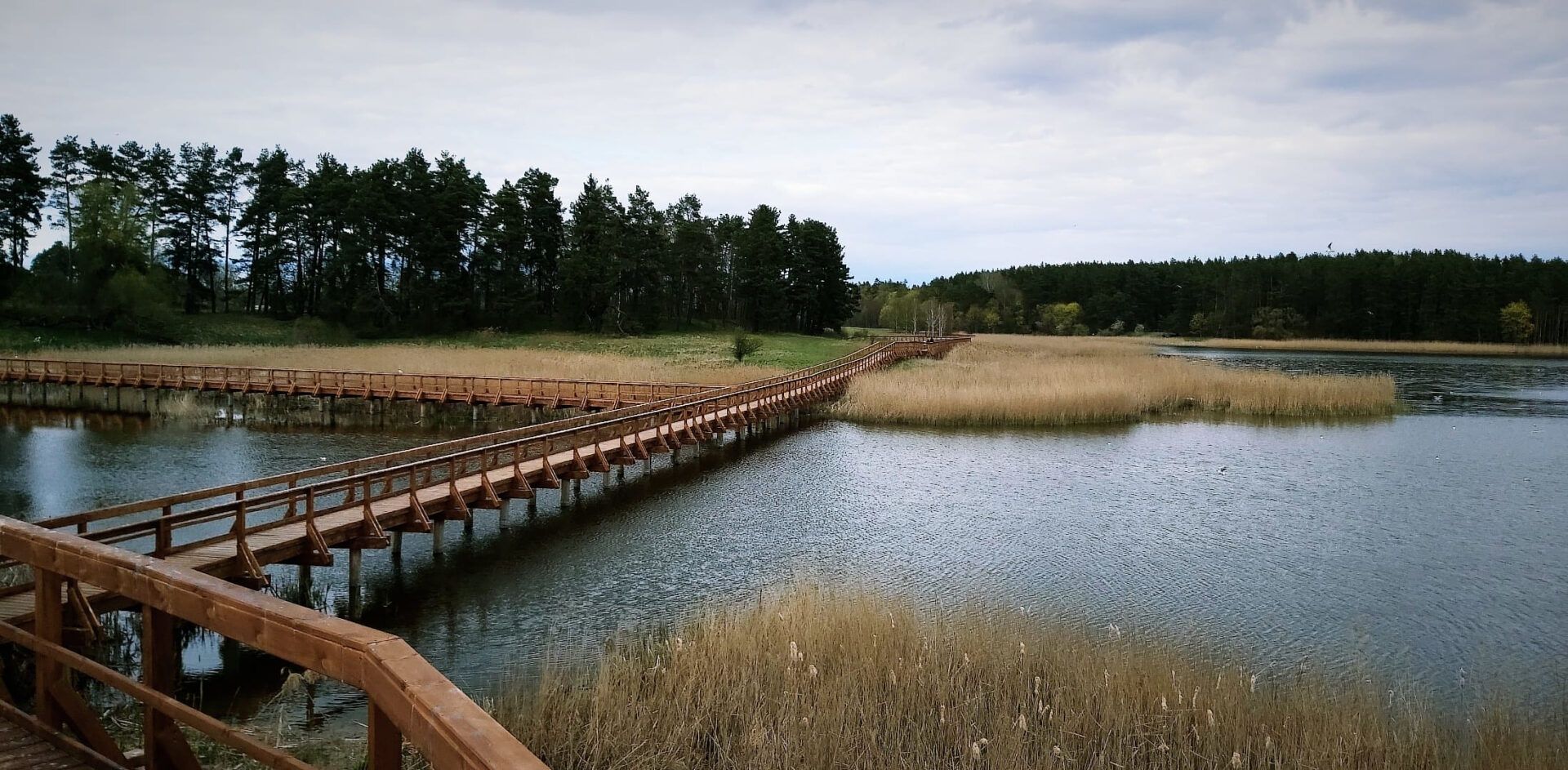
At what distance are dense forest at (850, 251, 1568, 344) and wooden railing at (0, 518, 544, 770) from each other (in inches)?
3486

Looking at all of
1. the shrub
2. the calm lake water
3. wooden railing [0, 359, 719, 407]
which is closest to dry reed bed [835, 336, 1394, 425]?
the calm lake water

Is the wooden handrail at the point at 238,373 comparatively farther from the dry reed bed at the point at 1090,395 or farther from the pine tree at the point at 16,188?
the pine tree at the point at 16,188

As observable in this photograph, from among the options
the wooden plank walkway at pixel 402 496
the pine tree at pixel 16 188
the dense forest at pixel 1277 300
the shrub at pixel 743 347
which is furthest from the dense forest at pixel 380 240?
the wooden plank walkway at pixel 402 496

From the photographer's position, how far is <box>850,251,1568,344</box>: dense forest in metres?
98.4

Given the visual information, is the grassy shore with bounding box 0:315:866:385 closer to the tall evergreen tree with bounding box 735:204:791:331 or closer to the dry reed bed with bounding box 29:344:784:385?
the dry reed bed with bounding box 29:344:784:385

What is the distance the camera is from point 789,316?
90.8 metres

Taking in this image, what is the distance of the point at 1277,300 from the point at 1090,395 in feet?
296

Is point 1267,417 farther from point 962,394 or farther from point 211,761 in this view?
point 211,761

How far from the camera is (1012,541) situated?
57.4 ft

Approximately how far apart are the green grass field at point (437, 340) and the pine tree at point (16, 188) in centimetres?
1192

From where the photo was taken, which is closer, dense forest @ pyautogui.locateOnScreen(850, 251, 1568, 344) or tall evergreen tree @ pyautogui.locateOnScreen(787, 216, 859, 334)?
tall evergreen tree @ pyautogui.locateOnScreen(787, 216, 859, 334)

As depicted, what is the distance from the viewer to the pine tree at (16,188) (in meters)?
61.7

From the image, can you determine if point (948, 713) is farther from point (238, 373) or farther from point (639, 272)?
point (639, 272)

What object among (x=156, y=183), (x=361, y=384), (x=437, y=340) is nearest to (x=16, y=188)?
(x=156, y=183)
